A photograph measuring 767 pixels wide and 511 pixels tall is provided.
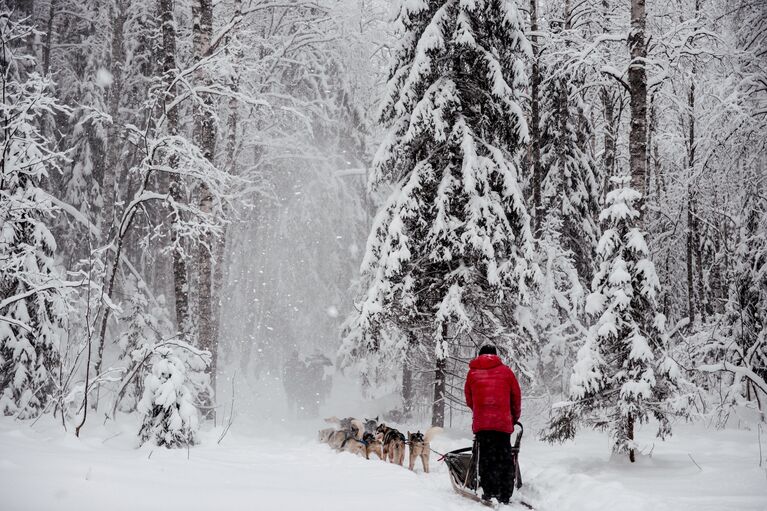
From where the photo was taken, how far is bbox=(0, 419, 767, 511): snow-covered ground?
4066 millimetres

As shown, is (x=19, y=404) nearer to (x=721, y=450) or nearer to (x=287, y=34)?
(x=721, y=450)

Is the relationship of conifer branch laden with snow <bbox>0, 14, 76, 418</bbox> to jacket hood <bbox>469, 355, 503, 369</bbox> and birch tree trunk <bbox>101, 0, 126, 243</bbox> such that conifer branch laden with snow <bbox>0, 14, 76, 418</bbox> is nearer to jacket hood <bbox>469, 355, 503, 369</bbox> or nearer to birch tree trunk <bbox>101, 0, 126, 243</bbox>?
jacket hood <bbox>469, 355, 503, 369</bbox>

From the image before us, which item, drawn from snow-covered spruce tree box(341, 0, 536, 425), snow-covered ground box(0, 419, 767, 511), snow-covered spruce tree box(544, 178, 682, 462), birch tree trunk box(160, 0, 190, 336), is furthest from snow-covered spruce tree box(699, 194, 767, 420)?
birch tree trunk box(160, 0, 190, 336)

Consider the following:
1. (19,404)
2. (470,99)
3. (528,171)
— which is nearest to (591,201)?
(528,171)

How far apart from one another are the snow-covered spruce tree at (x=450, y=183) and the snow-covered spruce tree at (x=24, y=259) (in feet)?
18.2

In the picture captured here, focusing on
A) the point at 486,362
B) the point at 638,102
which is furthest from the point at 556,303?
the point at 486,362

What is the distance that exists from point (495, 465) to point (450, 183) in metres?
6.02

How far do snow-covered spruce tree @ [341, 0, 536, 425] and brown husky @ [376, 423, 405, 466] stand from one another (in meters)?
2.36

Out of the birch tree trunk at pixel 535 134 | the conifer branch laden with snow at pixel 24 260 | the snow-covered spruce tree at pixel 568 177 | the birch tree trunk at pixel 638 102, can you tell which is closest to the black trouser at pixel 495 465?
the birch tree trunk at pixel 638 102

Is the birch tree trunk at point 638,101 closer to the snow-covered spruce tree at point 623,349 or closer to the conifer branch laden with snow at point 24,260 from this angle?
the snow-covered spruce tree at point 623,349

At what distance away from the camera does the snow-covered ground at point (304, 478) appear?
407 centimetres

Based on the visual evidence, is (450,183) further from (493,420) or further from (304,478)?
(304,478)

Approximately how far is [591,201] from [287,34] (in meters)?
13.4

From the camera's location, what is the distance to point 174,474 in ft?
16.6
